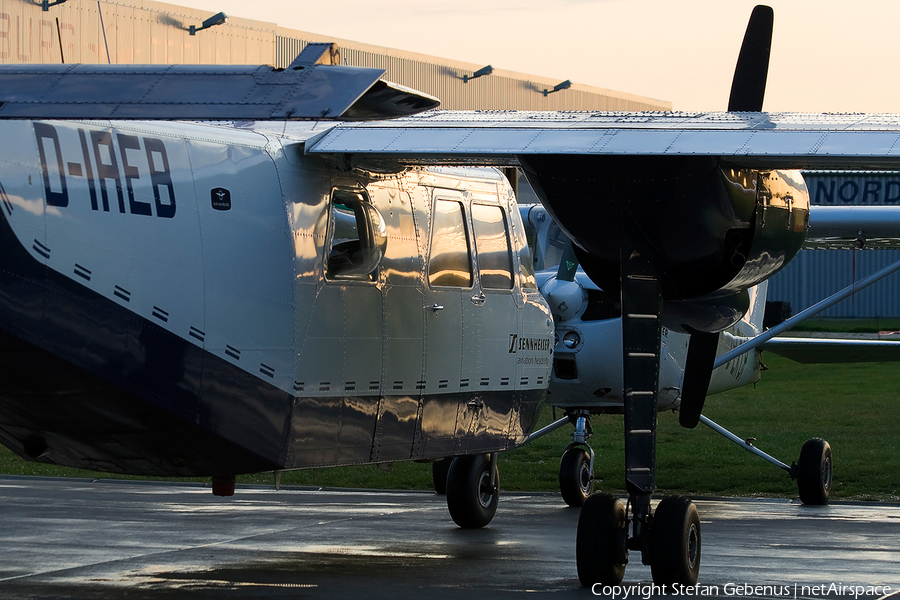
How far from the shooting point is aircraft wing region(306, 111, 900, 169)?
→ 23.0 feet

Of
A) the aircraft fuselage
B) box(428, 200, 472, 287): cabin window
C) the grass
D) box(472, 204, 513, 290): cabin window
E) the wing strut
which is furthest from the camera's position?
the grass

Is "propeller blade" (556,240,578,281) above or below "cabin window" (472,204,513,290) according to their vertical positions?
below

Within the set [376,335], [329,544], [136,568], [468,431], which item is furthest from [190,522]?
[376,335]

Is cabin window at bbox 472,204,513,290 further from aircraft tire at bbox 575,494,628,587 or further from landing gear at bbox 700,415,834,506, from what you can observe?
landing gear at bbox 700,415,834,506

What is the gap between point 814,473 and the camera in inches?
518

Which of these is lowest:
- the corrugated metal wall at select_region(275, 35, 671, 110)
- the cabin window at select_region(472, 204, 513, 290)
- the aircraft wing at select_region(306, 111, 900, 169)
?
the corrugated metal wall at select_region(275, 35, 671, 110)

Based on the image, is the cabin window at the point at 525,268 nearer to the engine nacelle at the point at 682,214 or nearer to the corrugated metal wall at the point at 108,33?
the engine nacelle at the point at 682,214

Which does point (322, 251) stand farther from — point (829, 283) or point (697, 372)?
point (829, 283)

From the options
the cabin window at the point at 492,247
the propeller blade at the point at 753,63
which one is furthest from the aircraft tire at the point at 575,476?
the propeller blade at the point at 753,63

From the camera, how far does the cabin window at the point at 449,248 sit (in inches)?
360

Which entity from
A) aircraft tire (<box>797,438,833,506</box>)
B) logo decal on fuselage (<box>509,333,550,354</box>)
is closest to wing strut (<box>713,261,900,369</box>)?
aircraft tire (<box>797,438,833,506</box>)

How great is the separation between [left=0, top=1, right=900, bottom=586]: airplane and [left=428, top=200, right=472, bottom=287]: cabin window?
0.02 metres

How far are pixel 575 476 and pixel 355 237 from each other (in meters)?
5.53

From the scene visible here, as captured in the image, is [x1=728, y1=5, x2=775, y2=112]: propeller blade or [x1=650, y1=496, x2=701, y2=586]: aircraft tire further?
[x1=728, y1=5, x2=775, y2=112]: propeller blade
